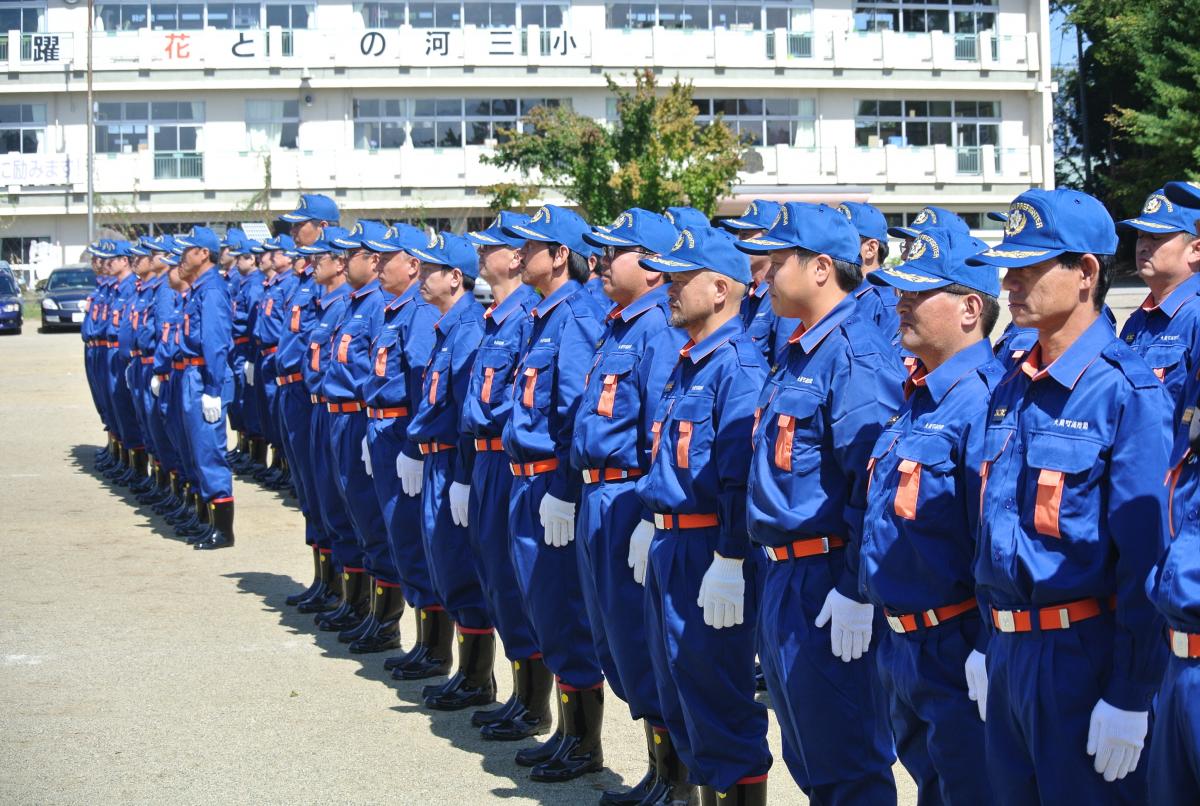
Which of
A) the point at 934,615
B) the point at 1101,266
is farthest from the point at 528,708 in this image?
the point at 1101,266

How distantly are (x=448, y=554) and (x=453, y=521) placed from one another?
0.57ft

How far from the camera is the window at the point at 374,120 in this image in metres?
47.2

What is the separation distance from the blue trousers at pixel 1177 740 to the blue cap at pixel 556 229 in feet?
13.9

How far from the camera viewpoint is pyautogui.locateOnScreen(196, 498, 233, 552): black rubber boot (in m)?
12.5

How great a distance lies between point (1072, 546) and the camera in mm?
3982

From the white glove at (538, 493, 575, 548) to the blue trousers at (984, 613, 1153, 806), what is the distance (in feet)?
9.42

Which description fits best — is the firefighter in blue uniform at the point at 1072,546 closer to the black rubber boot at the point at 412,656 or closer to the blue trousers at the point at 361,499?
the black rubber boot at the point at 412,656

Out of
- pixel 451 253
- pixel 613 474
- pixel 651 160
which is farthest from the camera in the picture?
pixel 651 160

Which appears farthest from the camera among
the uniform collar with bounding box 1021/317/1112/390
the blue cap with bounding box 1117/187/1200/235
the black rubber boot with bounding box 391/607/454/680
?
the black rubber boot with bounding box 391/607/454/680

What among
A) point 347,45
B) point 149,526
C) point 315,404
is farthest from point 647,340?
point 347,45

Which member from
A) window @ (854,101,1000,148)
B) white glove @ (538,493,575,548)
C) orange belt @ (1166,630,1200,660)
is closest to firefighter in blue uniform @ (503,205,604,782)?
white glove @ (538,493,575,548)

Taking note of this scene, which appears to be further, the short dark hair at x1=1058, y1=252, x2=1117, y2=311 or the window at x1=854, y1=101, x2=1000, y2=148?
the window at x1=854, y1=101, x2=1000, y2=148

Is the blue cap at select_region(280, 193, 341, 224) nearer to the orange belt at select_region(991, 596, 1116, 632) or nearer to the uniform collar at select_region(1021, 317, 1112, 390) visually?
the uniform collar at select_region(1021, 317, 1112, 390)

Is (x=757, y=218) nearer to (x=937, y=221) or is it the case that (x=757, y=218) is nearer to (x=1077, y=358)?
(x=937, y=221)
